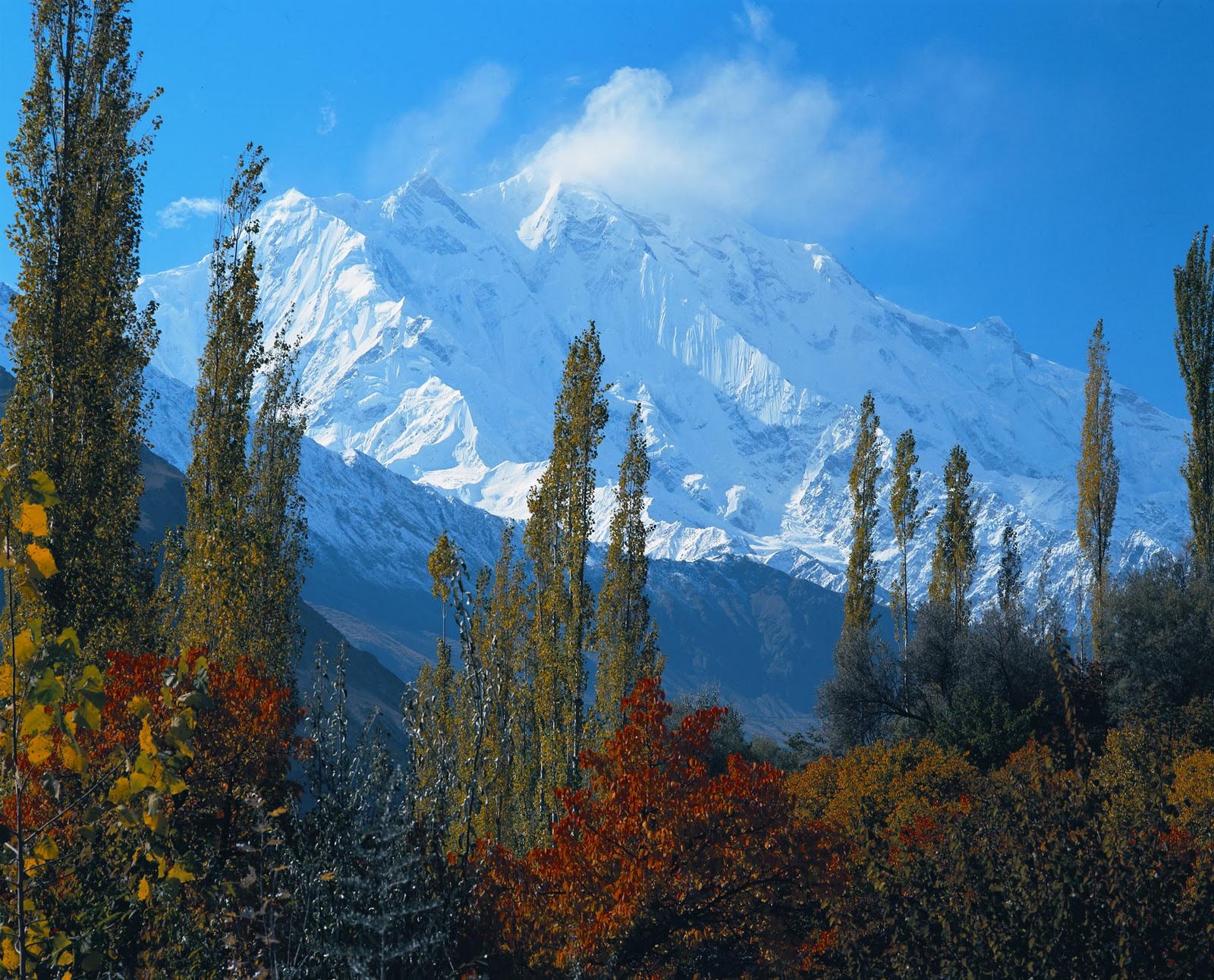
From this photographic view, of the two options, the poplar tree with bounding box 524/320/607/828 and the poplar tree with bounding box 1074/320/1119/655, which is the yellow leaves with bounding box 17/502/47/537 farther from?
the poplar tree with bounding box 1074/320/1119/655

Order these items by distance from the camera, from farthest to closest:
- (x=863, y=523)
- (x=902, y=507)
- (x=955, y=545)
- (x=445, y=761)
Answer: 1. (x=955, y=545)
2. (x=902, y=507)
3. (x=863, y=523)
4. (x=445, y=761)

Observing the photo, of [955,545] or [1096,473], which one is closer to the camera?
[1096,473]

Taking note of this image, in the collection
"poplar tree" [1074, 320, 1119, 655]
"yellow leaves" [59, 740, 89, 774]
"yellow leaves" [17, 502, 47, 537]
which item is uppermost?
"poplar tree" [1074, 320, 1119, 655]

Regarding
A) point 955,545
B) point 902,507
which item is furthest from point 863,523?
point 955,545

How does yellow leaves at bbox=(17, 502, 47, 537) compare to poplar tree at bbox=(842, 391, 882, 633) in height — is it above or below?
below

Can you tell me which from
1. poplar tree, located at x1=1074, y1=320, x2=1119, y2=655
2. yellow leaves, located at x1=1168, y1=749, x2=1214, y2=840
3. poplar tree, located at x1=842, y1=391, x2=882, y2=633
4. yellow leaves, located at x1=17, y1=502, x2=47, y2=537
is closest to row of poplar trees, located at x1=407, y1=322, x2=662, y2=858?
yellow leaves, located at x1=1168, y1=749, x2=1214, y2=840

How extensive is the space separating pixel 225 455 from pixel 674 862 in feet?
48.8

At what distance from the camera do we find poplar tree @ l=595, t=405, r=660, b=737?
2727 cm

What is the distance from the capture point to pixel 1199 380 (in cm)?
3397

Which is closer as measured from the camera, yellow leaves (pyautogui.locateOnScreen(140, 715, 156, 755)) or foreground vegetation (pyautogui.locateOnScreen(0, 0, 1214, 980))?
yellow leaves (pyautogui.locateOnScreen(140, 715, 156, 755))

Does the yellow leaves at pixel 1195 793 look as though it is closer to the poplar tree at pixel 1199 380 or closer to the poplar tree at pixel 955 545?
the poplar tree at pixel 1199 380

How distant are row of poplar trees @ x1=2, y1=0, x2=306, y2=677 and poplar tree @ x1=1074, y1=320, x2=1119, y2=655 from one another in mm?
32795

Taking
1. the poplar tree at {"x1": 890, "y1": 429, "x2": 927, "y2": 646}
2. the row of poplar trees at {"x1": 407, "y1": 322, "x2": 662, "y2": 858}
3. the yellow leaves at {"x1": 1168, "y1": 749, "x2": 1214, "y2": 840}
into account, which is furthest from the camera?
the poplar tree at {"x1": 890, "y1": 429, "x2": 927, "y2": 646}

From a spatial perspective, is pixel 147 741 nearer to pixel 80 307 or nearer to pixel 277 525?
pixel 80 307
